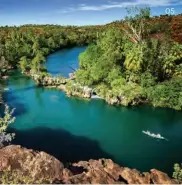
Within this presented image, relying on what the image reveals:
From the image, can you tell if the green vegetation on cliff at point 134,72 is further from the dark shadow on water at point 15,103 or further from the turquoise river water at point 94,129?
the dark shadow on water at point 15,103

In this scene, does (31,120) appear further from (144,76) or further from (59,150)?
(144,76)

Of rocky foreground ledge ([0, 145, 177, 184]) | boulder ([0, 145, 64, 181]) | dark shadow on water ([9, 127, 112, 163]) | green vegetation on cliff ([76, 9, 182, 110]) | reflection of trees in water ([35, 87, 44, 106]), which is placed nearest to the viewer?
rocky foreground ledge ([0, 145, 177, 184])

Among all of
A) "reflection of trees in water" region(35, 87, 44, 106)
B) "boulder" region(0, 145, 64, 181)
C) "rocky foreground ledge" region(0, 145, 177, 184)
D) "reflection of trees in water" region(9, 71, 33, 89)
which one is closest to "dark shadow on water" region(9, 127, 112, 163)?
"rocky foreground ledge" region(0, 145, 177, 184)

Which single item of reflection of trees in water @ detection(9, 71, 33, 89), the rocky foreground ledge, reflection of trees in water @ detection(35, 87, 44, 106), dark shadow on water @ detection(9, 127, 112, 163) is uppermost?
the rocky foreground ledge

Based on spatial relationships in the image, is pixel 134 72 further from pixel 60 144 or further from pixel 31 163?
pixel 31 163

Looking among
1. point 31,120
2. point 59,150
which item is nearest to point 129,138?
point 59,150

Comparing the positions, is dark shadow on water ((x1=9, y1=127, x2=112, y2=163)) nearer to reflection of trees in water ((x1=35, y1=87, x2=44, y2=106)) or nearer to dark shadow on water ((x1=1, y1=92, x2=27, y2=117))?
dark shadow on water ((x1=1, y1=92, x2=27, y2=117))

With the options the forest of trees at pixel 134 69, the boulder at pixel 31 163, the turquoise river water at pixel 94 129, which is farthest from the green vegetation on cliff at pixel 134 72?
the boulder at pixel 31 163

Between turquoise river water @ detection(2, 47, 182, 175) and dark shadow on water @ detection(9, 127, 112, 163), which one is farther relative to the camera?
turquoise river water @ detection(2, 47, 182, 175)
